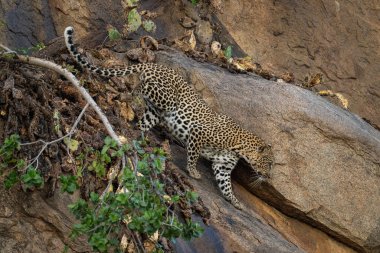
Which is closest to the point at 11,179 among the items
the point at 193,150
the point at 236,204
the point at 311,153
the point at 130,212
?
the point at 130,212

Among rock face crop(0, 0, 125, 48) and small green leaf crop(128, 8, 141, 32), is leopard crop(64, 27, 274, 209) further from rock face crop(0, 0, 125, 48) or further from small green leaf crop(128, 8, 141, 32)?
rock face crop(0, 0, 125, 48)

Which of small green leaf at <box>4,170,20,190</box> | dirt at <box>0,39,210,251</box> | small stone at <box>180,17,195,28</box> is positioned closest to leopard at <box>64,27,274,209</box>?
dirt at <box>0,39,210,251</box>

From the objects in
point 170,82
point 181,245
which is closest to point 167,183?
point 181,245

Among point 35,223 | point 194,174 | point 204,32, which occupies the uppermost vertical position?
point 204,32

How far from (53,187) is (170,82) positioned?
150 inches

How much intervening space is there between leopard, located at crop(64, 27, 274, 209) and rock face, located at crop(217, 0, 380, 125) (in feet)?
17.6

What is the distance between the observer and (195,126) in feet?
45.6

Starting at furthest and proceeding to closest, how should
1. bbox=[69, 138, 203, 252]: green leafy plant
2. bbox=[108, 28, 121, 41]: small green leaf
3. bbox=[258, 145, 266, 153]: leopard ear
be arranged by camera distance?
bbox=[108, 28, 121, 41]: small green leaf → bbox=[258, 145, 266, 153]: leopard ear → bbox=[69, 138, 203, 252]: green leafy plant

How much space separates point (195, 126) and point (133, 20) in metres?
3.19

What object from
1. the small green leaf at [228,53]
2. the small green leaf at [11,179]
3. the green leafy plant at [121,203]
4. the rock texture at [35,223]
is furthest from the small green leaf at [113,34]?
the small green leaf at [11,179]

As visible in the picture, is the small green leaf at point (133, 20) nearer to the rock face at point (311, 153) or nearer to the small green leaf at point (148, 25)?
the small green leaf at point (148, 25)

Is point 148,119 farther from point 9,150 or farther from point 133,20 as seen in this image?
point 9,150

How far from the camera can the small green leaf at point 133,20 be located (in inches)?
635

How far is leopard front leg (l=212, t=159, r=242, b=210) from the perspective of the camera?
543 inches
